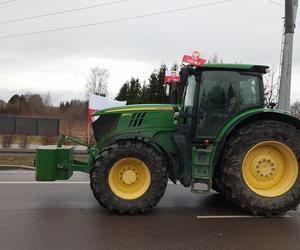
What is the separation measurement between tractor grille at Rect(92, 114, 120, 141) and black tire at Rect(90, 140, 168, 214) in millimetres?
800

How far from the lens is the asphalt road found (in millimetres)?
5688

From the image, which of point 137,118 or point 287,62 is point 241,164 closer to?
point 137,118

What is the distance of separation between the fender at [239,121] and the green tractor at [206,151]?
17 mm

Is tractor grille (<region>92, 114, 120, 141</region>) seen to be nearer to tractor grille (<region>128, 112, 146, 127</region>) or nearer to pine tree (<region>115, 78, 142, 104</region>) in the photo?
tractor grille (<region>128, 112, 146, 127</region>)

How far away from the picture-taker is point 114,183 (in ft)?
23.9

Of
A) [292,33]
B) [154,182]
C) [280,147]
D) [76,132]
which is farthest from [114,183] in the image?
[76,132]

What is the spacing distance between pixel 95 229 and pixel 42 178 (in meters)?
1.79

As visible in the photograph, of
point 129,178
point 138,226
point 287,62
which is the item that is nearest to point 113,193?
point 129,178

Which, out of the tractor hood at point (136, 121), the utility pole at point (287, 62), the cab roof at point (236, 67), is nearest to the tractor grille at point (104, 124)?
the tractor hood at point (136, 121)

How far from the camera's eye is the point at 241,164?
7266 mm

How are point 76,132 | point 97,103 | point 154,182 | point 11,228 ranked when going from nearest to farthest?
1. point 11,228
2. point 154,182
3. point 97,103
4. point 76,132

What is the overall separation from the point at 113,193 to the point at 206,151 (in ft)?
5.58

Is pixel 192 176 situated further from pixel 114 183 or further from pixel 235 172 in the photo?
pixel 114 183

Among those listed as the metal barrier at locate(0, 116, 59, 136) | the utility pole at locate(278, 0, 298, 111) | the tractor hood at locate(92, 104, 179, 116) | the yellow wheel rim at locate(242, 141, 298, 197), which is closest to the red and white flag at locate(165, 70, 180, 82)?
the tractor hood at locate(92, 104, 179, 116)
